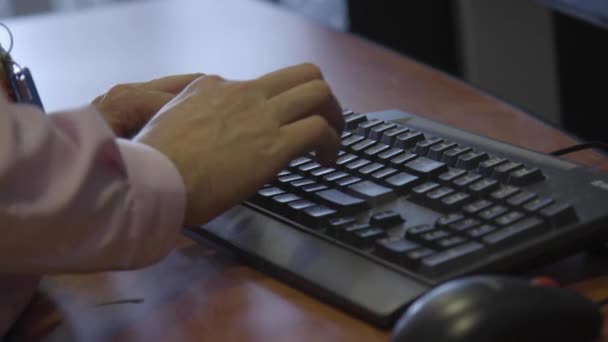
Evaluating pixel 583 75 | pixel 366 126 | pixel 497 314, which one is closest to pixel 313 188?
pixel 366 126

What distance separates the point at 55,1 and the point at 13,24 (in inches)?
39.7

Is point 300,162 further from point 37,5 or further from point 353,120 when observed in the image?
point 37,5

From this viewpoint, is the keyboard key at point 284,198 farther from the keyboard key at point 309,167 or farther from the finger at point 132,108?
the finger at point 132,108

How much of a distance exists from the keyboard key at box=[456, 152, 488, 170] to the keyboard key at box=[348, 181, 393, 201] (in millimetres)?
60

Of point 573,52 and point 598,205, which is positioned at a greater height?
point 598,205

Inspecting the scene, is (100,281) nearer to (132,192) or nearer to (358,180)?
(132,192)

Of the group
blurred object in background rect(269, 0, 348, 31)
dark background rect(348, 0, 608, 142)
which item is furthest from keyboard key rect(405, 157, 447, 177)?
blurred object in background rect(269, 0, 348, 31)

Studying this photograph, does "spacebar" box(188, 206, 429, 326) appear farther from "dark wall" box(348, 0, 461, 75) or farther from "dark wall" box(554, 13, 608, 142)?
"dark wall" box(348, 0, 461, 75)

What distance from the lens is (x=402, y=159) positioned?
750 mm

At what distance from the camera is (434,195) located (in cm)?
68

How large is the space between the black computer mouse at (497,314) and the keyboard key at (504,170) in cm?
17

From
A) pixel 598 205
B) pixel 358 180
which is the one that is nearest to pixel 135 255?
pixel 358 180

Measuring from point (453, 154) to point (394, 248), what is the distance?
0.47 feet

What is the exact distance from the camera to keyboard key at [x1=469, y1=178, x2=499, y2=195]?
67cm
